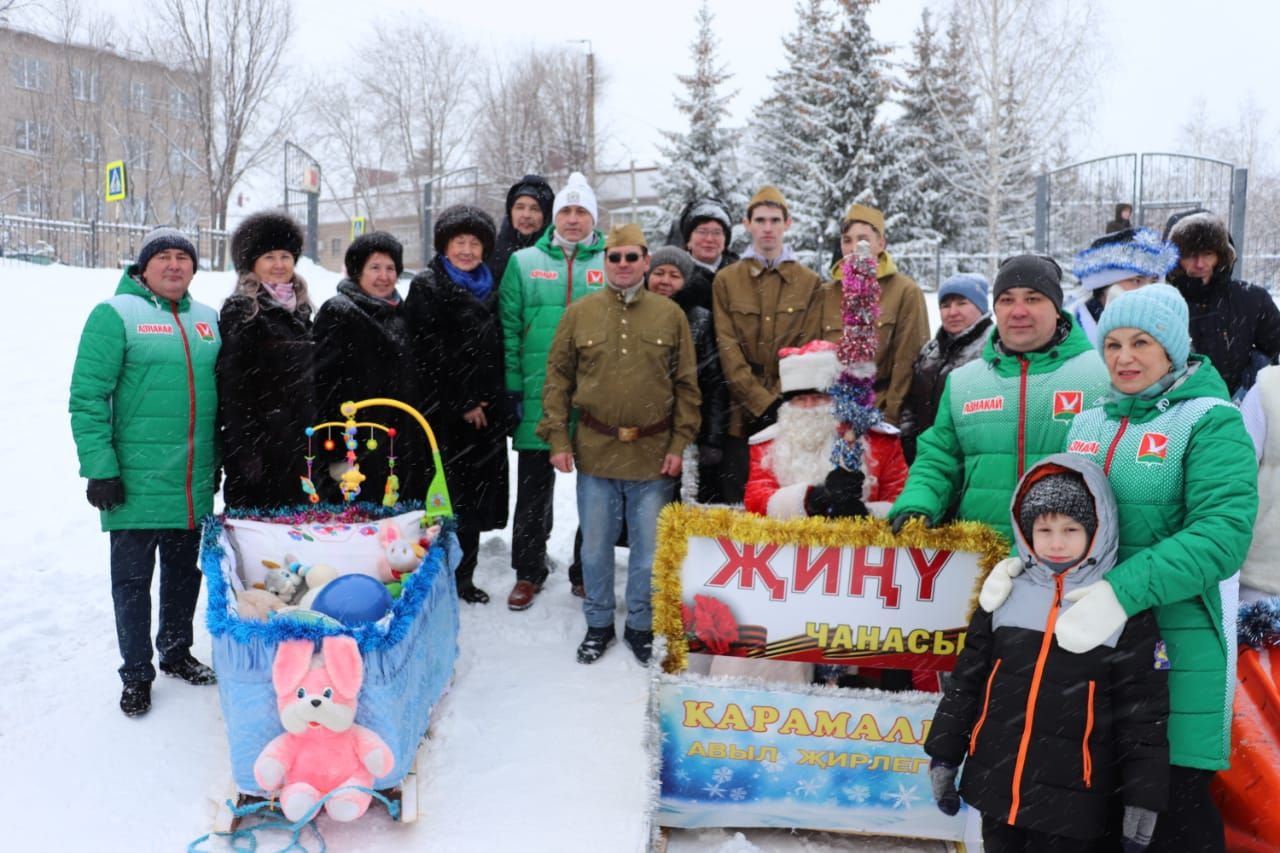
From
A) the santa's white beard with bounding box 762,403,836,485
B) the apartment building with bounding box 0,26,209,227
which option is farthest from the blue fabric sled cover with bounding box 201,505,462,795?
the apartment building with bounding box 0,26,209,227

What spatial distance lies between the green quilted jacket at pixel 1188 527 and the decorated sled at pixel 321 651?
7.55 feet

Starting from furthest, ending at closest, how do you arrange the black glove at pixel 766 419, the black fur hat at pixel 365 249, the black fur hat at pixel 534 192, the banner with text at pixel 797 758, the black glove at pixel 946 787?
the black fur hat at pixel 534 192, the black fur hat at pixel 365 249, the black glove at pixel 766 419, the banner with text at pixel 797 758, the black glove at pixel 946 787

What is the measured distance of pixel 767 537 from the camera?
2988mm

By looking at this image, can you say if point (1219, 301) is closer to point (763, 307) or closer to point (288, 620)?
point (763, 307)

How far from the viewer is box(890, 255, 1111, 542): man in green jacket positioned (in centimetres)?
286

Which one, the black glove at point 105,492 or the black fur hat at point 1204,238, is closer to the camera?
the black glove at point 105,492

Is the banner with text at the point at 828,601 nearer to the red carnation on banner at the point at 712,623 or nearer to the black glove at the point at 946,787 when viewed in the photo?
the red carnation on banner at the point at 712,623

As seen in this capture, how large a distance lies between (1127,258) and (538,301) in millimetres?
2841

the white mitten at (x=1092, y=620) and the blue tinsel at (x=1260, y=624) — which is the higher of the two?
the white mitten at (x=1092, y=620)

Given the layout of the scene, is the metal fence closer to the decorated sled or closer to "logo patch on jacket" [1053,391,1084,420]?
the decorated sled

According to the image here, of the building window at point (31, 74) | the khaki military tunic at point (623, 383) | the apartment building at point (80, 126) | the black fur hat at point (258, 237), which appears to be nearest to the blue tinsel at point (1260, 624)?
the khaki military tunic at point (623, 383)

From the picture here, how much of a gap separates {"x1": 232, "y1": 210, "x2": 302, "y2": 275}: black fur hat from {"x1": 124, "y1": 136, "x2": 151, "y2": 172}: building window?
27.9 m

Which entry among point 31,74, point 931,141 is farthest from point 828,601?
point 31,74

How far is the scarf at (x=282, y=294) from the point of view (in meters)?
4.19
